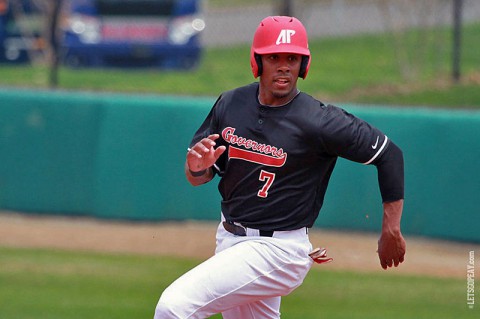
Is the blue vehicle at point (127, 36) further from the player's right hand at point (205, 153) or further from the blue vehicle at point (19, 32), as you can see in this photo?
the player's right hand at point (205, 153)

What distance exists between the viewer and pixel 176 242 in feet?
34.3

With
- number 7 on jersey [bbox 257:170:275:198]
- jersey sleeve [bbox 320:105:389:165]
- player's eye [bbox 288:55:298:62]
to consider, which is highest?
player's eye [bbox 288:55:298:62]

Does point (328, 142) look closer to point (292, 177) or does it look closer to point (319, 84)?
point (292, 177)

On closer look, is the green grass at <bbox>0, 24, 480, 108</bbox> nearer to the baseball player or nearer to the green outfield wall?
the green outfield wall

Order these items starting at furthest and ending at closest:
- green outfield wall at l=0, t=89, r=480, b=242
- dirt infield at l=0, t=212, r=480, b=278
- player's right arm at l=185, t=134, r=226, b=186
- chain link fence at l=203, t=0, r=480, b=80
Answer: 1. chain link fence at l=203, t=0, r=480, b=80
2. green outfield wall at l=0, t=89, r=480, b=242
3. dirt infield at l=0, t=212, r=480, b=278
4. player's right arm at l=185, t=134, r=226, b=186

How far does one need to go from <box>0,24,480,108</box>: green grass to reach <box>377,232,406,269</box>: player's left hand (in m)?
7.18

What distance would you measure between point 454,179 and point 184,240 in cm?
284

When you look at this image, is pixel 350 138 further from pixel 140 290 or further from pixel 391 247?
pixel 140 290

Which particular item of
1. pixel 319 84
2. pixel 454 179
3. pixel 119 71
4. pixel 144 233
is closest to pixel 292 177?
pixel 454 179

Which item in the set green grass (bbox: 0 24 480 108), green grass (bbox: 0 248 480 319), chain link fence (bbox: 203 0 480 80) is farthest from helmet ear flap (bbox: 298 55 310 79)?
chain link fence (bbox: 203 0 480 80)

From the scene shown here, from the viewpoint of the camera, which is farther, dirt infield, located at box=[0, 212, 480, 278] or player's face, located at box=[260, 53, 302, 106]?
dirt infield, located at box=[0, 212, 480, 278]

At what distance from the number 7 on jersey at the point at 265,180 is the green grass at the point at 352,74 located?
726 centimetres

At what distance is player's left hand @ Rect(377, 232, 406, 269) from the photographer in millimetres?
4730

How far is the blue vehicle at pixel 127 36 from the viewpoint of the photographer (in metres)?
13.5
